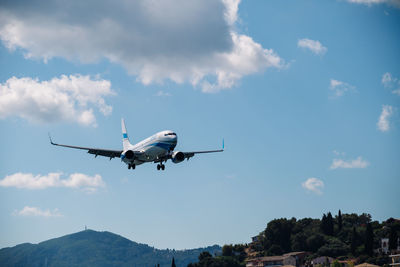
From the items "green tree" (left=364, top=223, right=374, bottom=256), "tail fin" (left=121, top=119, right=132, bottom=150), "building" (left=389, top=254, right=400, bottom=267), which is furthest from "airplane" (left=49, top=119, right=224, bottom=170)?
"green tree" (left=364, top=223, right=374, bottom=256)

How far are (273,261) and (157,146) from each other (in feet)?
375

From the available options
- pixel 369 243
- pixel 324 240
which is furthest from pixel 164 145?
pixel 324 240

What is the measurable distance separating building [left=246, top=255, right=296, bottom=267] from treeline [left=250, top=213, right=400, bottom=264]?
10464mm

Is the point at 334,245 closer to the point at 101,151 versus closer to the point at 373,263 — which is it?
the point at 373,263

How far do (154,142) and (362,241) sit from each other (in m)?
119

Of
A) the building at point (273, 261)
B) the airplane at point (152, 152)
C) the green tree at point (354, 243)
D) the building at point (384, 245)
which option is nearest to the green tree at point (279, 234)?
the building at point (273, 261)

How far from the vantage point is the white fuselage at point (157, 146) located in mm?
72500

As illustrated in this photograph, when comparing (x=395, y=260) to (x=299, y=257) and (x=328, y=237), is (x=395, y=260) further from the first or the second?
(x=328, y=237)

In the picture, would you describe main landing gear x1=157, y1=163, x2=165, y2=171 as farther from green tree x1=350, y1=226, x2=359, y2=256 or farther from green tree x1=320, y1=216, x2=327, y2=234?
green tree x1=320, y1=216, x2=327, y2=234

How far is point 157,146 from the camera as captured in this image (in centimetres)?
7269

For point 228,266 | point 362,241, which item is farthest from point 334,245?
point 228,266

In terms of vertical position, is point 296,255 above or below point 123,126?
below

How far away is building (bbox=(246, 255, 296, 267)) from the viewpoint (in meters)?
172

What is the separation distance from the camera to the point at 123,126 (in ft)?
354
